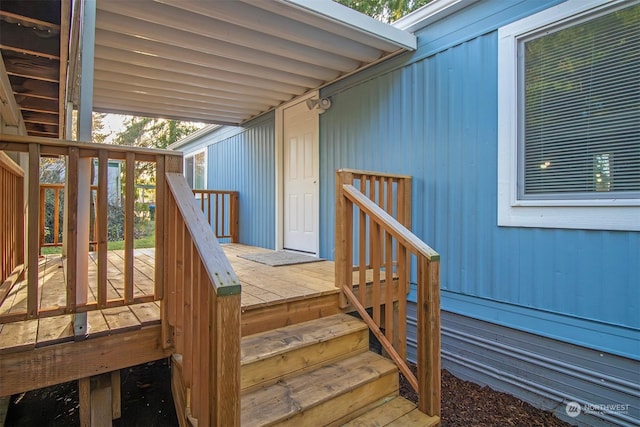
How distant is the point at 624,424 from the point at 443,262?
1483mm

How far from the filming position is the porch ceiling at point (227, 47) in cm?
269

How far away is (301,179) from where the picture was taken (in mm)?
4910

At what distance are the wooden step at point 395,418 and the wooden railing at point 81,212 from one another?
132 cm

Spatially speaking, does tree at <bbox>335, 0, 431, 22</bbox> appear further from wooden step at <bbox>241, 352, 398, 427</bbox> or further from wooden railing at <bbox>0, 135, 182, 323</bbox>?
wooden step at <bbox>241, 352, 398, 427</bbox>

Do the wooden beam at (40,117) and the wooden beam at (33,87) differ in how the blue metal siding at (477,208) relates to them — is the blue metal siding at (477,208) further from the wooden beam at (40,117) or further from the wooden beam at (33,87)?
the wooden beam at (40,117)

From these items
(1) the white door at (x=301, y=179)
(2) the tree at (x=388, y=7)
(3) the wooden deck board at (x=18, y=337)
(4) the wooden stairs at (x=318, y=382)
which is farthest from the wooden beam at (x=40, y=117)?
(2) the tree at (x=388, y=7)

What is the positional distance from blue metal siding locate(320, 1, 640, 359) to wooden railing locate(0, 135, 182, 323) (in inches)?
88.5

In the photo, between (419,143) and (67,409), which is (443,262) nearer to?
(419,143)

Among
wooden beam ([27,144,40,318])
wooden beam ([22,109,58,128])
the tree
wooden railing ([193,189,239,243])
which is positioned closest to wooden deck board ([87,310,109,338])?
wooden beam ([27,144,40,318])

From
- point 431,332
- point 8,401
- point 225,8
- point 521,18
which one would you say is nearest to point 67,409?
point 8,401

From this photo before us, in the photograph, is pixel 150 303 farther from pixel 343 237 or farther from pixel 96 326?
pixel 343 237

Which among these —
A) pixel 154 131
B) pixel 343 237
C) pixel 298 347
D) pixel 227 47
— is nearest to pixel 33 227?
pixel 298 347

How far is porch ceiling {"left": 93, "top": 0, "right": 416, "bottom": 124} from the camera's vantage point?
2689mm

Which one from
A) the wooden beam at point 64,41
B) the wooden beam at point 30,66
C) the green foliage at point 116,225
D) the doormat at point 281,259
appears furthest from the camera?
the green foliage at point 116,225
